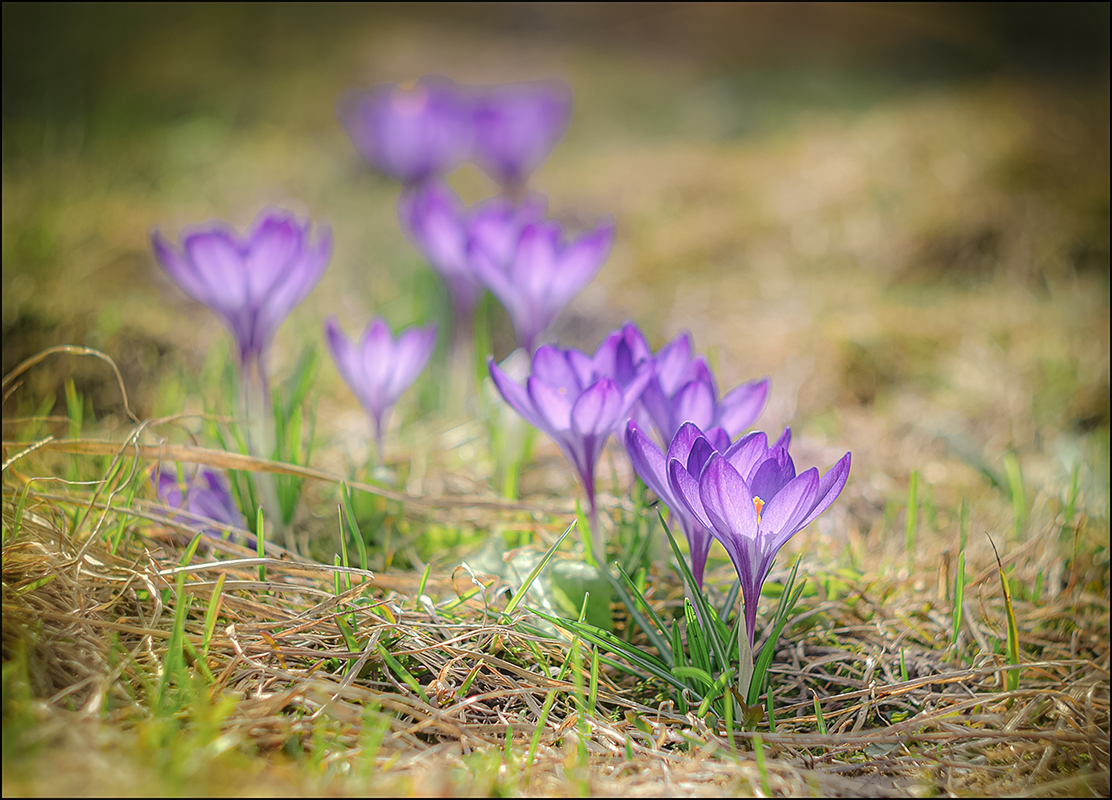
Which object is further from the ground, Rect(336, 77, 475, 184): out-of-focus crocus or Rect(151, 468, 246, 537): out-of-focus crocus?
Rect(336, 77, 475, 184): out-of-focus crocus

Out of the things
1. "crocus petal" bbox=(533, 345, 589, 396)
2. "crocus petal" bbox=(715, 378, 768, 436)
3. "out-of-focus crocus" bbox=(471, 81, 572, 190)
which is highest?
"out-of-focus crocus" bbox=(471, 81, 572, 190)

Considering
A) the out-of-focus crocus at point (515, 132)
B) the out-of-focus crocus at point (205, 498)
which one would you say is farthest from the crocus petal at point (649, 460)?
the out-of-focus crocus at point (515, 132)

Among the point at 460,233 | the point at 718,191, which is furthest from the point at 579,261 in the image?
the point at 718,191

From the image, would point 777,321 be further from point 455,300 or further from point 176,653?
point 176,653

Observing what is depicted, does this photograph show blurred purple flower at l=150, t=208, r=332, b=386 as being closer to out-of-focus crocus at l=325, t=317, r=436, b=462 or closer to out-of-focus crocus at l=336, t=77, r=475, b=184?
out-of-focus crocus at l=325, t=317, r=436, b=462

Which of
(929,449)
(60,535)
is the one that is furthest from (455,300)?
(929,449)

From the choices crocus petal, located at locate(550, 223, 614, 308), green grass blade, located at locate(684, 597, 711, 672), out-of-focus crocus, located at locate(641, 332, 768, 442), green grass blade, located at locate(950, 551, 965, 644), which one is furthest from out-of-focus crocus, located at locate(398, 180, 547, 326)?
green grass blade, located at locate(950, 551, 965, 644)

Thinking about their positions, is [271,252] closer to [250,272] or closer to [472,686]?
[250,272]
